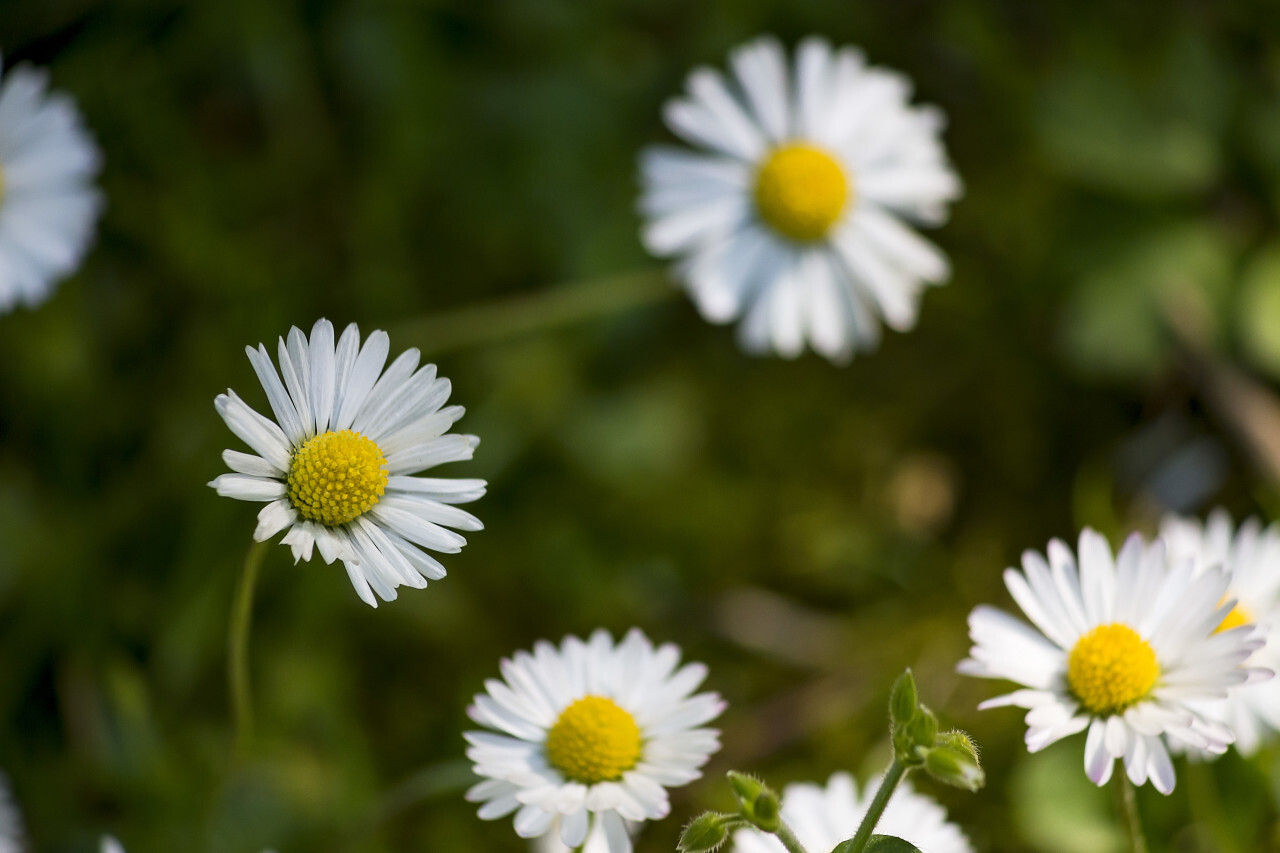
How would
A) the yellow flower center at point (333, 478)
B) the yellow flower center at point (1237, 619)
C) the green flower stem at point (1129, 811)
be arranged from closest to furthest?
the yellow flower center at point (333, 478), the green flower stem at point (1129, 811), the yellow flower center at point (1237, 619)

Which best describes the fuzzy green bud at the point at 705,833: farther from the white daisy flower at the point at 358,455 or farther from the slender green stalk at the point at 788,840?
the white daisy flower at the point at 358,455

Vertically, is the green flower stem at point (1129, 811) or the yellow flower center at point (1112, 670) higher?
the yellow flower center at point (1112, 670)

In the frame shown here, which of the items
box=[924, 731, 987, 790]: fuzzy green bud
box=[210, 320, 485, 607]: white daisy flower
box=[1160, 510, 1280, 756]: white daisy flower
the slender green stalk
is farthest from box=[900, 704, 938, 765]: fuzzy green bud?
box=[1160, 510, 1280, 756]: white daisy flower

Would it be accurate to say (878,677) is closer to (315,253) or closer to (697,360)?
(697,360)

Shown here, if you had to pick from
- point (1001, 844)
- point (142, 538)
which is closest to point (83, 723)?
point (142, 538)

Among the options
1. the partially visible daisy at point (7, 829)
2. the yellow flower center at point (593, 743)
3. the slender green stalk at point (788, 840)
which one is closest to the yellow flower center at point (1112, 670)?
the slender green stalk at point (788, 840)

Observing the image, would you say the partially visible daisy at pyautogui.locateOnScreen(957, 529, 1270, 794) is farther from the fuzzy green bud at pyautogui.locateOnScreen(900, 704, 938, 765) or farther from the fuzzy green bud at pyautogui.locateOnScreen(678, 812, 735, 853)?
the fuzzy green bud at pyautogui.locateOnScreen(678, 812, 735, 853)
